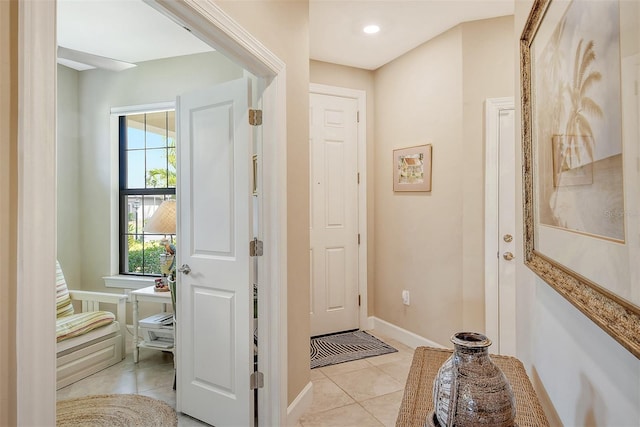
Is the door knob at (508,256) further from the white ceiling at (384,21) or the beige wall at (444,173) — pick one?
the white ceiling at (384,21)

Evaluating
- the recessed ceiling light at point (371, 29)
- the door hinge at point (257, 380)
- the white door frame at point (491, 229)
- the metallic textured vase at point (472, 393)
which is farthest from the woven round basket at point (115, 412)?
the recessed ceiling light at point (371, 29)

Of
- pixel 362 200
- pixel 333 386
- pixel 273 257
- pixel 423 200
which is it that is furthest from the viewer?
pixel 362 200

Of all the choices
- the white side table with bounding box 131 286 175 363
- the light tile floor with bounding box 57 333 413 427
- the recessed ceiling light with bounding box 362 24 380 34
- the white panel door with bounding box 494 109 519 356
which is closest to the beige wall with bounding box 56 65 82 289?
the white side table with bounding box 131 286 175 363

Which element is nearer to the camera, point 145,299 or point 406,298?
point 145,299

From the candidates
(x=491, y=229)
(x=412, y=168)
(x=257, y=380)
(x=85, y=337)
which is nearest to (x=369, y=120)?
(x=412, y=168)

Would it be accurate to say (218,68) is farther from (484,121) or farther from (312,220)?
(484,121)

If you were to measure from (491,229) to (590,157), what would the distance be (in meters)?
2.47

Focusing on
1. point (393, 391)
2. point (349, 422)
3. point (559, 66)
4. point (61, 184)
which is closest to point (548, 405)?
point (559, 66)

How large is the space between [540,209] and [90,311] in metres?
3.59

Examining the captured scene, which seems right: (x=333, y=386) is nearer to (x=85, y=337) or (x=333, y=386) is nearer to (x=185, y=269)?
(x=185, y=269)

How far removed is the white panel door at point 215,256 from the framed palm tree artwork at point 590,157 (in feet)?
4.82

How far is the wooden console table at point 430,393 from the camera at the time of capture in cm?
94

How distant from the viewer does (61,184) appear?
3.70 m

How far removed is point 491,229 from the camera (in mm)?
3023
